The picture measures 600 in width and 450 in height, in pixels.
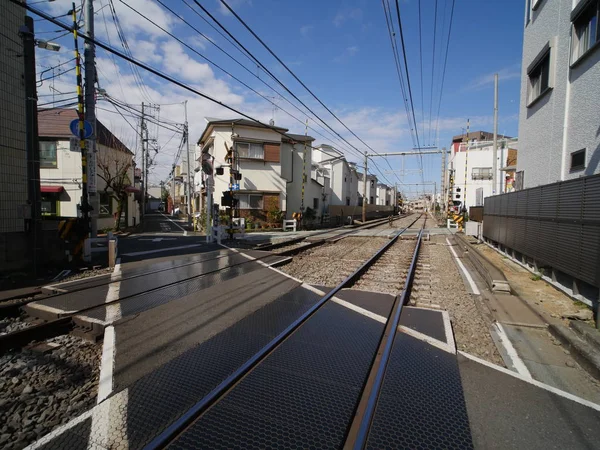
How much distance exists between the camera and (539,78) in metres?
10.9

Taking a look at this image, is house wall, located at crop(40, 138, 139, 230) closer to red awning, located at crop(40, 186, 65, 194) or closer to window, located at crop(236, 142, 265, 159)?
red awning, located at crop(40, 186, 65, 194)

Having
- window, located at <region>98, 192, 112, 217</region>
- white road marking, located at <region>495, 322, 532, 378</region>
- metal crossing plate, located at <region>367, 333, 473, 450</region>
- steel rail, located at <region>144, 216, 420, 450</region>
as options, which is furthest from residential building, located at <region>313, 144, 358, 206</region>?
metal crossing plate, located at <region>367, 333, 473, 450</region>

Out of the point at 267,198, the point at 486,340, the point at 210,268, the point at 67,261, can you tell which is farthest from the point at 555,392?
the point at 267,198

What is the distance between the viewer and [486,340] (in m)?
4.24

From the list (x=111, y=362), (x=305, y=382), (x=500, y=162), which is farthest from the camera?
(x=500, y=162)

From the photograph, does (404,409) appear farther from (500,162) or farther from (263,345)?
(500,162)

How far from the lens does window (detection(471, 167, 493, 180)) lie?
36.0 metres

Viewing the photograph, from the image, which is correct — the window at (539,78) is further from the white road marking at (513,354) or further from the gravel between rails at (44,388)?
the gravel between rails at (44,388)

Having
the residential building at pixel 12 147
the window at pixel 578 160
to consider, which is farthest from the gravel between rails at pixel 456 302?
the residential building at pixel 12 147

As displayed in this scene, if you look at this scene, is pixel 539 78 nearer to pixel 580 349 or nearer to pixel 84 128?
pixel 580 349

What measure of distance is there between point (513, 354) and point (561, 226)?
3.88 meters

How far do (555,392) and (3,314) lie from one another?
7.25 metres

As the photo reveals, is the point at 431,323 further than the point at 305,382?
Yes

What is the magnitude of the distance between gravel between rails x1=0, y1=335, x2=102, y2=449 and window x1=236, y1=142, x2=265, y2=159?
20.3 metres
